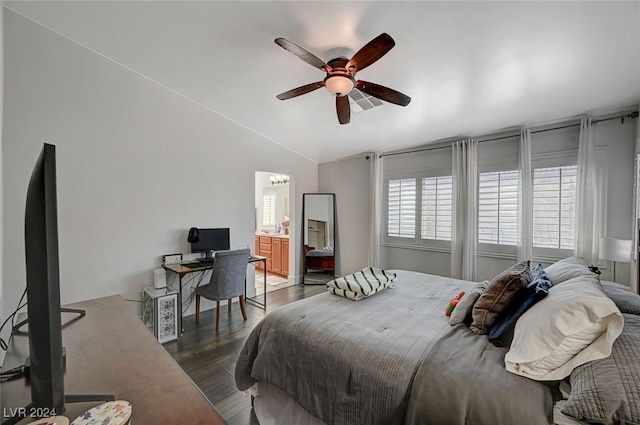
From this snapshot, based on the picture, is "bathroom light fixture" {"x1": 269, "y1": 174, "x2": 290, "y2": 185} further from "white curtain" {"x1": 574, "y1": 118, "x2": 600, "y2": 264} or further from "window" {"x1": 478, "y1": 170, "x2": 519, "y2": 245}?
"white curtain" {"x1": 574, "y1": 118, "x2": 600, "y2": 264}

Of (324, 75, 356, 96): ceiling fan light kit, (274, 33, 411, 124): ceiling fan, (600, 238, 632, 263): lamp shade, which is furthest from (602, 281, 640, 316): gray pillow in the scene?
(324, 75, 356, 96): ceiling fan light kit

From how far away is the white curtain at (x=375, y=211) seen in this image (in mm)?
4664

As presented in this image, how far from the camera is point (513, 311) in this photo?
1.51 metres

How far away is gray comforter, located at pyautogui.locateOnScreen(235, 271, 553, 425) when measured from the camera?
1.08 m

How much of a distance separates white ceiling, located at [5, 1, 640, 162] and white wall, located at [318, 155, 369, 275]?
5.50 ft

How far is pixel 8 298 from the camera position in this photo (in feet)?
8.16

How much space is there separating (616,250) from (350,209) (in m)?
3.48

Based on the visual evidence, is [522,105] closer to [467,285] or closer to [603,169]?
[603,169]

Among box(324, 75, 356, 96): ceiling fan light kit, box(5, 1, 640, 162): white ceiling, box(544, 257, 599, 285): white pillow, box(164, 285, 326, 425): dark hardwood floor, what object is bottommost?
box(164, 285, 326, 425): dark hardwood floor

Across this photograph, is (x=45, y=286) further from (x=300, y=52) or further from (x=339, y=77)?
(x=339, y=77)

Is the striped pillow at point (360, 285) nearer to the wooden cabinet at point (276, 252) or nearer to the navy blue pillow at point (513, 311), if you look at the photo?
the navy blue pillow at point (513, 311)

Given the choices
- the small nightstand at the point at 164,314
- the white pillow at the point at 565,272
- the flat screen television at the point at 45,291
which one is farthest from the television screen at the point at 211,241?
the white pillow at the point at 565,272

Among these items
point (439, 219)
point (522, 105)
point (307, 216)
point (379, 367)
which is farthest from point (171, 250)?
point (522, 105)

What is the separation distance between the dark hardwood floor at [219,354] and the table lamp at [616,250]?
3.18 meters
